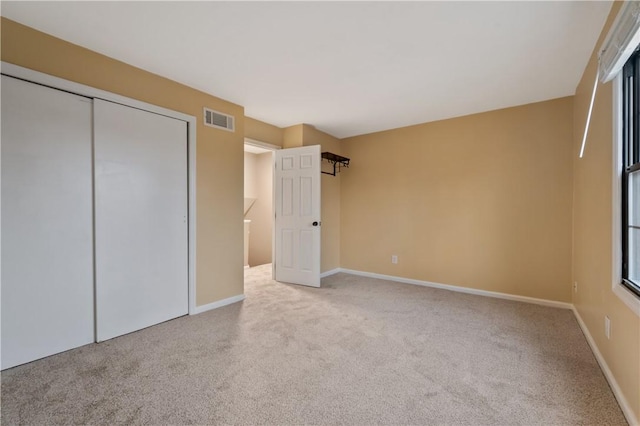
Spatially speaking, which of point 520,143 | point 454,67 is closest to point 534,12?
point 454,67

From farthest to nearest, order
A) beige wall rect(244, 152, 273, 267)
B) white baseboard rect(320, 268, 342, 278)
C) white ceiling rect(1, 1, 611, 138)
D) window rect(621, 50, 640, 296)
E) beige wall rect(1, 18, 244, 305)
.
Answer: beige wall rect(244, 152, 273, 267) → white baseboard rect(320, 268, 342, 278) → beige wall rect(1, 18, 244, 305) → white ceiling rect(1, 1, 611, 138) → window rect(621, 50, 640, 296)

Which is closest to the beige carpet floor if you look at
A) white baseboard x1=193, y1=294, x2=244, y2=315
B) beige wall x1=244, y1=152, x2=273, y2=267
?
white baseboard x1=193, y1=294, x2=244, y2=315

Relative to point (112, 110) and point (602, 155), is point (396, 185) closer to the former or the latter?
point (602, 155)

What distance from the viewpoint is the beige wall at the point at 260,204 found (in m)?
6.07

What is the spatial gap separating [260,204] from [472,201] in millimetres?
4090

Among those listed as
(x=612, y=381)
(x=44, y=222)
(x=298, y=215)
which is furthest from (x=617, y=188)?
(x=44, y=222)

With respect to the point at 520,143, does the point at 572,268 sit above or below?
below

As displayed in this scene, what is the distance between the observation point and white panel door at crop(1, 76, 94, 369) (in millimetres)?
1990

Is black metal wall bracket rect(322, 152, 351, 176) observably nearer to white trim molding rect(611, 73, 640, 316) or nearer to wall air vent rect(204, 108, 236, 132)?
wall air vent rect(204, 108, 236, 132)

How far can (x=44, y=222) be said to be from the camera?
213 cm

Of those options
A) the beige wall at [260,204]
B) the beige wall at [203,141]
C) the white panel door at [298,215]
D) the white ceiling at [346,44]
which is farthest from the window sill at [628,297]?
the beige wall at [260,204]

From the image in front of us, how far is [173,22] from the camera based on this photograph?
1.97m

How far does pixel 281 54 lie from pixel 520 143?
305cm

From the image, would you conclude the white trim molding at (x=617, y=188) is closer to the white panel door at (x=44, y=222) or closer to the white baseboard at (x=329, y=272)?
the white baseboard at (x=329, y=272)
